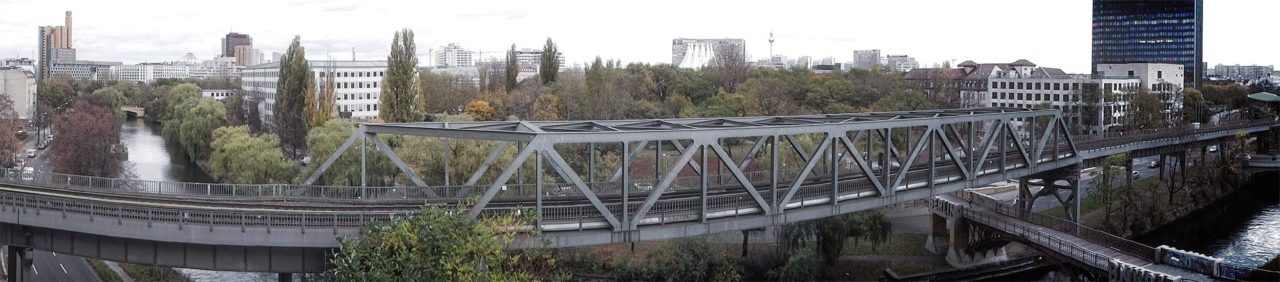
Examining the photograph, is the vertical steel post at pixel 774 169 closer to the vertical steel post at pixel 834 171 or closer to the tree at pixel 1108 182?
the vertical steel post at pixel 834 171

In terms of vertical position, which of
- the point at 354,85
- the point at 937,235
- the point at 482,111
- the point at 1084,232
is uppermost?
the point at 354,85

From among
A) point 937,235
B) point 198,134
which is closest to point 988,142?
point 937,235

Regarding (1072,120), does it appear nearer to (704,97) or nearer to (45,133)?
(704,97)

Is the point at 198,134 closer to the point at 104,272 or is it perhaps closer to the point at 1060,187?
the point at 104,272

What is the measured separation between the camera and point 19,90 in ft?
404

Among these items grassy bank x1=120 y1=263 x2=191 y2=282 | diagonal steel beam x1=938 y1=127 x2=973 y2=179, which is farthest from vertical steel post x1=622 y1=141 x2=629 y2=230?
grassy bank x1=120 y1=263 x2=191 y2=282

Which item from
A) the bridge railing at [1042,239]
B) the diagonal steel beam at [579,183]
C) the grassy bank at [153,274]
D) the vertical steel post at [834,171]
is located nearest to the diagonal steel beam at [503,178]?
the diagonal steel beam at [579,183]

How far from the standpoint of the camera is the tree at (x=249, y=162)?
56750mm

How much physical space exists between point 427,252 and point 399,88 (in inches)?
2041

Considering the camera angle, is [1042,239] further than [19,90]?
No

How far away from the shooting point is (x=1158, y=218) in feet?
197

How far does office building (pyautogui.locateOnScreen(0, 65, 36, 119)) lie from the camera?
4690 inches

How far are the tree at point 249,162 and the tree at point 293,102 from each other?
14.1m

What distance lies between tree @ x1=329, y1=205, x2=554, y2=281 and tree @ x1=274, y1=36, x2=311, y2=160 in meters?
55.9
